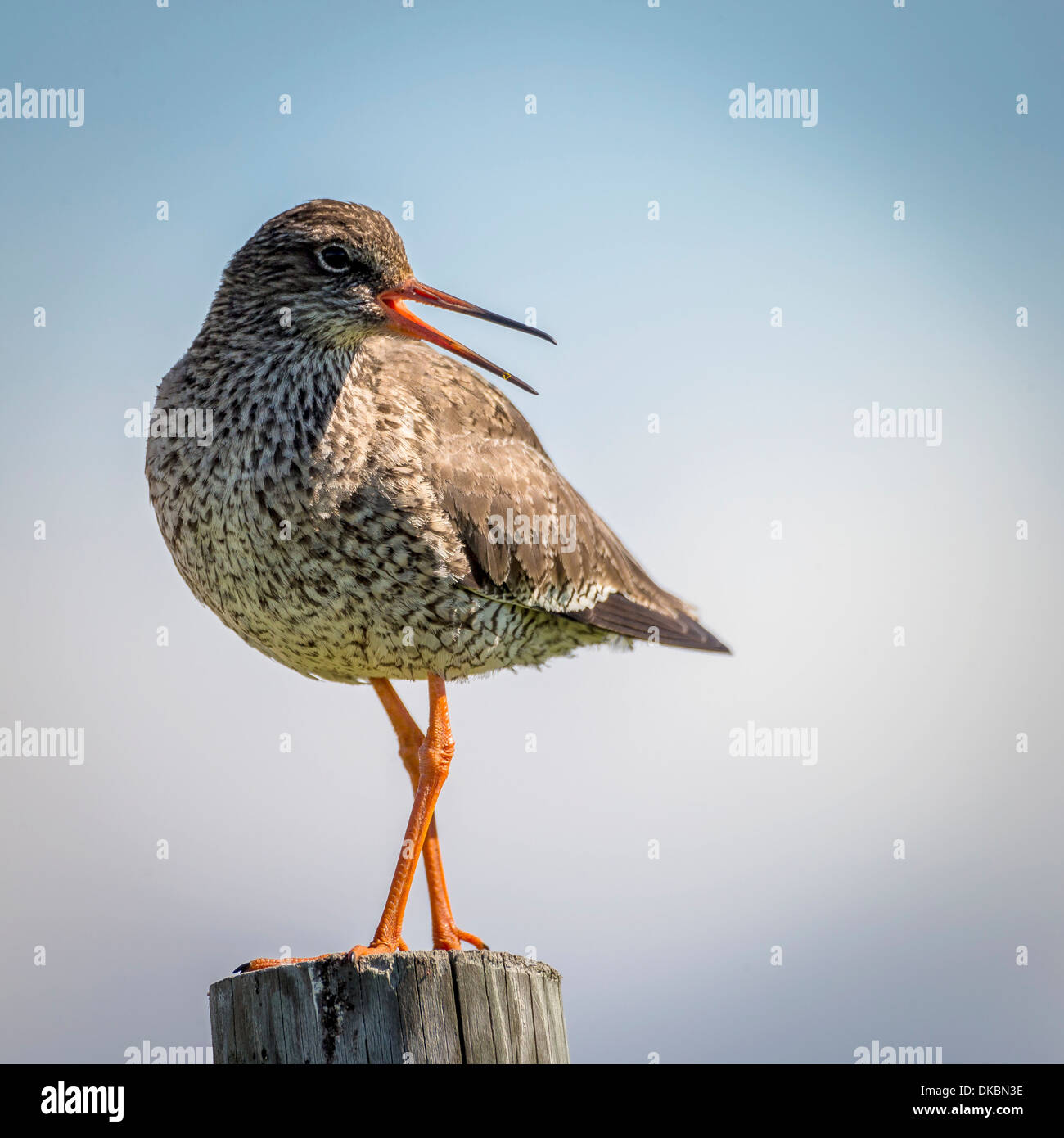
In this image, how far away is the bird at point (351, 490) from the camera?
6.41 meters

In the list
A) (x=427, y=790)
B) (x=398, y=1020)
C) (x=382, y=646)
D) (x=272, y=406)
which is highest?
(x=272, y=406)

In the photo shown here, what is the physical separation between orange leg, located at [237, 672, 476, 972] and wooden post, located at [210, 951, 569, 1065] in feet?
4.44

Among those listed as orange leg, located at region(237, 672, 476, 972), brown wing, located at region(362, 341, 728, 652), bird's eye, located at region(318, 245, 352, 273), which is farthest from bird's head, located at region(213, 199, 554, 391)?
orange leg, located at region(237, 672, 476, 972)

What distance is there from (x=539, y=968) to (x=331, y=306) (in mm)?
3719

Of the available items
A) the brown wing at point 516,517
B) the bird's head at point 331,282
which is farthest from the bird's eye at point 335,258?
the brown wing at point 516,517

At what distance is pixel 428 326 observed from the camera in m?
6.90

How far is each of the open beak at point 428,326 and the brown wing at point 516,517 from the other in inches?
16.1

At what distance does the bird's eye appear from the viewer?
6867mm

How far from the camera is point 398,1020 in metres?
4.70

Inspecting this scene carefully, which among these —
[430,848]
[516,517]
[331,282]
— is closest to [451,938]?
[430,848]

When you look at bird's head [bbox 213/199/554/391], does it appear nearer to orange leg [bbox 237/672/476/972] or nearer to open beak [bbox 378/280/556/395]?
open beak [bbox 378/280/556/395]

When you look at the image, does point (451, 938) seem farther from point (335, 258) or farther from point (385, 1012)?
point (335, 258)
